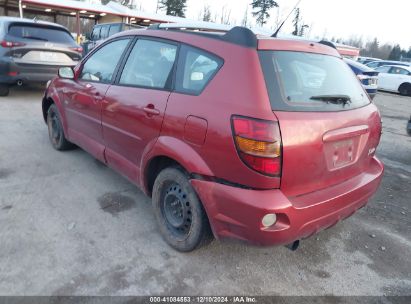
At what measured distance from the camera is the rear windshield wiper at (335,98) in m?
2.45

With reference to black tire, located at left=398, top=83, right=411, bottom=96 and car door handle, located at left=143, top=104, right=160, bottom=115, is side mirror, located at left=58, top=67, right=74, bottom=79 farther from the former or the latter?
black tire, located at left=398, top=83, right=411, bottom=96

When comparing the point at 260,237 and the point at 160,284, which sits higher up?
the point at 260,237

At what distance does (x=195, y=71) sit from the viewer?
256 centimetres

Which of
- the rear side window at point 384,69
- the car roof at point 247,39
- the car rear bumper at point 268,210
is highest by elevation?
the car roof at point 247,39

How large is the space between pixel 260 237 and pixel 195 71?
1.30m

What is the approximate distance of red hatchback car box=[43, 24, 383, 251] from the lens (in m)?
2.14

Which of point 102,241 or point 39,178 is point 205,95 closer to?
point 102,241

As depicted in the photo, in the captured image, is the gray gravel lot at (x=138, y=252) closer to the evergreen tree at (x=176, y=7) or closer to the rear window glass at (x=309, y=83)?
the rear window glass at (x=309, y=83)

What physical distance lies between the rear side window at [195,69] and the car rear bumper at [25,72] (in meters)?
5.66

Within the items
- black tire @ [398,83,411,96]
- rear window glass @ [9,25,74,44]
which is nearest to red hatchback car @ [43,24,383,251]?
rear window glass @ [9,25,74,44]

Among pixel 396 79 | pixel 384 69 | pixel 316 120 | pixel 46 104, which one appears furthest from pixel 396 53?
pixel 316 120

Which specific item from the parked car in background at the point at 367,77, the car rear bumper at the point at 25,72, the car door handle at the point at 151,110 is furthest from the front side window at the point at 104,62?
the parked car in background at the point at 367,77

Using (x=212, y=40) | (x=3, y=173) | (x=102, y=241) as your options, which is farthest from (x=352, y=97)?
(x=3, y=173)

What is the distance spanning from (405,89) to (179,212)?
18.8m
